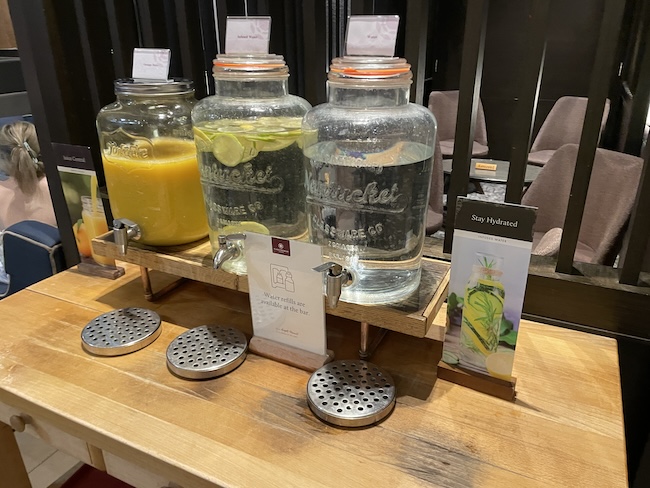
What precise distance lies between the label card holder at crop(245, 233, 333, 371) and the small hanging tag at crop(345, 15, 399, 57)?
296 millimetres

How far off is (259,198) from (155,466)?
434 mm

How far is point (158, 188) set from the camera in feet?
3.07

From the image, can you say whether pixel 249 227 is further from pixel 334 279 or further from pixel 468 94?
pixel 468 94

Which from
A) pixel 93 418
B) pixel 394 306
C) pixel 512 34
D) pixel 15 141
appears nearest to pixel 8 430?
pixel 93 418

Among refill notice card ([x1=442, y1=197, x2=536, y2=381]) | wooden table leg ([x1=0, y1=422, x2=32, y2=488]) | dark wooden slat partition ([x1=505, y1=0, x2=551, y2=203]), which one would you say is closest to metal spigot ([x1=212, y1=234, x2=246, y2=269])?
refill notice card ([x1=442, y1=197, x2=536, y2=381])

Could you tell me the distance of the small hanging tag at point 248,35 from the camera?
0.86 metres

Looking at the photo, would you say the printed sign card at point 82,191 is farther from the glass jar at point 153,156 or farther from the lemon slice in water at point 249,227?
the lemon slice in water at point 249,227

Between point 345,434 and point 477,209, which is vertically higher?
point 477,209

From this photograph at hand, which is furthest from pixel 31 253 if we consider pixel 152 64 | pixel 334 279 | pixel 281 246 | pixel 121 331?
pixel 334 279

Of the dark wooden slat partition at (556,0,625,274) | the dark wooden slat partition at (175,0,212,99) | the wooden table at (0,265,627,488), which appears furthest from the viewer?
the dark wooden slat partition at (175,0,212,99)

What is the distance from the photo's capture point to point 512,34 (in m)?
4.88

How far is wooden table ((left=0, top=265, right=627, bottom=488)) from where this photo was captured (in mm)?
671

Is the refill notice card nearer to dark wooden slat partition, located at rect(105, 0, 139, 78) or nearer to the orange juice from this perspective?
the orange juice

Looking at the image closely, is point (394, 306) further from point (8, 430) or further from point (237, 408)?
point (8, 430)
